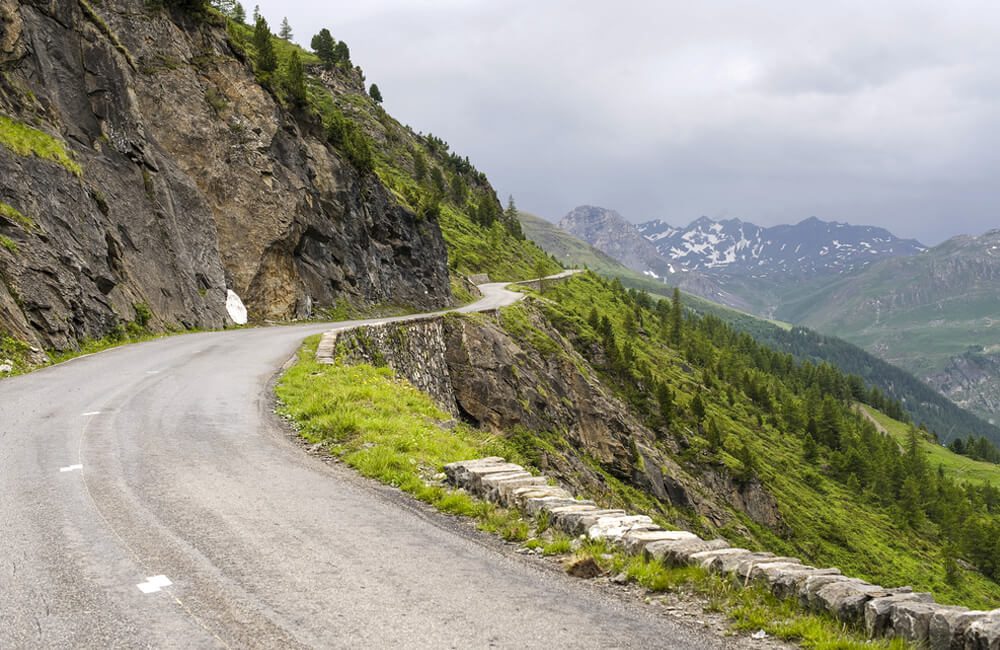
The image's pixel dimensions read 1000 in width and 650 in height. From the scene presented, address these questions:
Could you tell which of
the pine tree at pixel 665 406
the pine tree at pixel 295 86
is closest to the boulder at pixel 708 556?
the pine tree at pixel 295 86

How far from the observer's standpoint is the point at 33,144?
27875 millimetres

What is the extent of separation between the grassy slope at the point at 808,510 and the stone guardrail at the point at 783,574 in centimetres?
5923

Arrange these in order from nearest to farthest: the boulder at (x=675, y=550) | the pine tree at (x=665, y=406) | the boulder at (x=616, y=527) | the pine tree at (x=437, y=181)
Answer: the boulder at (x=675, y=550), the boulder at (x=616, y=527), the pine tree at (x=665, y=406), the pine tree at (x=437, y=181)

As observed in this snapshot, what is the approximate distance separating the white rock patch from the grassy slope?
39043mm

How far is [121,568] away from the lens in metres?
7.41

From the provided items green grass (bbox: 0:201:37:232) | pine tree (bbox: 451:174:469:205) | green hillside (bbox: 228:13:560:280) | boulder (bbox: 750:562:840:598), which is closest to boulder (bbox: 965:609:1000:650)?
boulder (bbox: 750:562:840:598)

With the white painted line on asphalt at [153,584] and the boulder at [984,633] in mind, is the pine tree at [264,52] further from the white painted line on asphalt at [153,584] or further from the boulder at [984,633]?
the boulder at [984,633]

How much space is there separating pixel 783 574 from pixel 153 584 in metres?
7.51

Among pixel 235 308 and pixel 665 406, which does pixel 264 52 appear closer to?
pixel 235 308

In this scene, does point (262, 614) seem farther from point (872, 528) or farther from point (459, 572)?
point (872, 528)

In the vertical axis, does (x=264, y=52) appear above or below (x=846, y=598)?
above

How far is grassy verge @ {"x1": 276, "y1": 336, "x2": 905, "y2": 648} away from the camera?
697 cm

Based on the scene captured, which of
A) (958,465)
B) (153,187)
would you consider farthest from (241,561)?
(958,465)

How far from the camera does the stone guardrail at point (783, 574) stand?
6117mm
